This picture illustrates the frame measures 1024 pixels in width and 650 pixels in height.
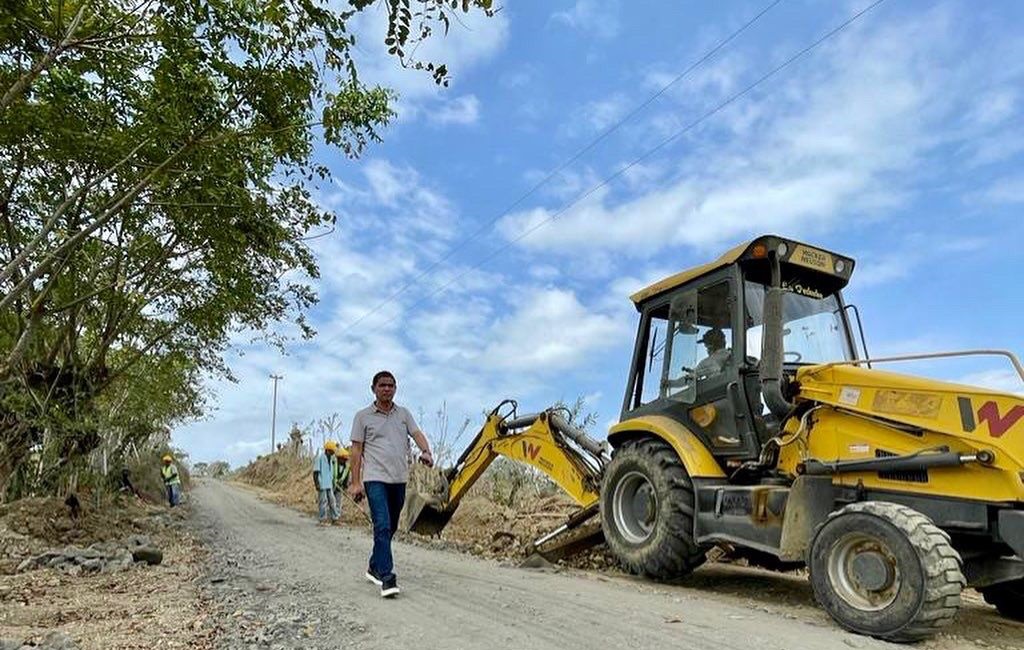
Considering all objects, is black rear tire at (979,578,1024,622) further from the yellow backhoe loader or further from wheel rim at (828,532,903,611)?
wheel rim at (828,532,903,611)

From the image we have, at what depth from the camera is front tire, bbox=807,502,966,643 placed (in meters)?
4.20

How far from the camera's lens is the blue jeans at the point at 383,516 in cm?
569

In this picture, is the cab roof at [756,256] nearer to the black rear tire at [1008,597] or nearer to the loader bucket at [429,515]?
the black rear tire at [1008,597]

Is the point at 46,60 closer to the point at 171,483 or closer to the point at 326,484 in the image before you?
the point at 326,484

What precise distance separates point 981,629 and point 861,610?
1210 millimetres

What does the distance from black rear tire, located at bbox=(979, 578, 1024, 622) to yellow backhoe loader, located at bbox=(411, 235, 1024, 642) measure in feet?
0.04

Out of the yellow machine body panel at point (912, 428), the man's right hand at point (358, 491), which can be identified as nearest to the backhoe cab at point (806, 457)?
the yellow machine body panel at point (912, 428)

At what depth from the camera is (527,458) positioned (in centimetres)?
855

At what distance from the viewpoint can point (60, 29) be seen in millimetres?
5453

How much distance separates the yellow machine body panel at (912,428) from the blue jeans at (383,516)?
3.09 m

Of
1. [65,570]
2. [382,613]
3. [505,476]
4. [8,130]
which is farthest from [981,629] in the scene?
[505,476]

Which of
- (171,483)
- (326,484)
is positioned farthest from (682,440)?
(171,483)

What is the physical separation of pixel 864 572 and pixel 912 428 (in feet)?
3.29

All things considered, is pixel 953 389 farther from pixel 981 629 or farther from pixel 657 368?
pixel 657 368
